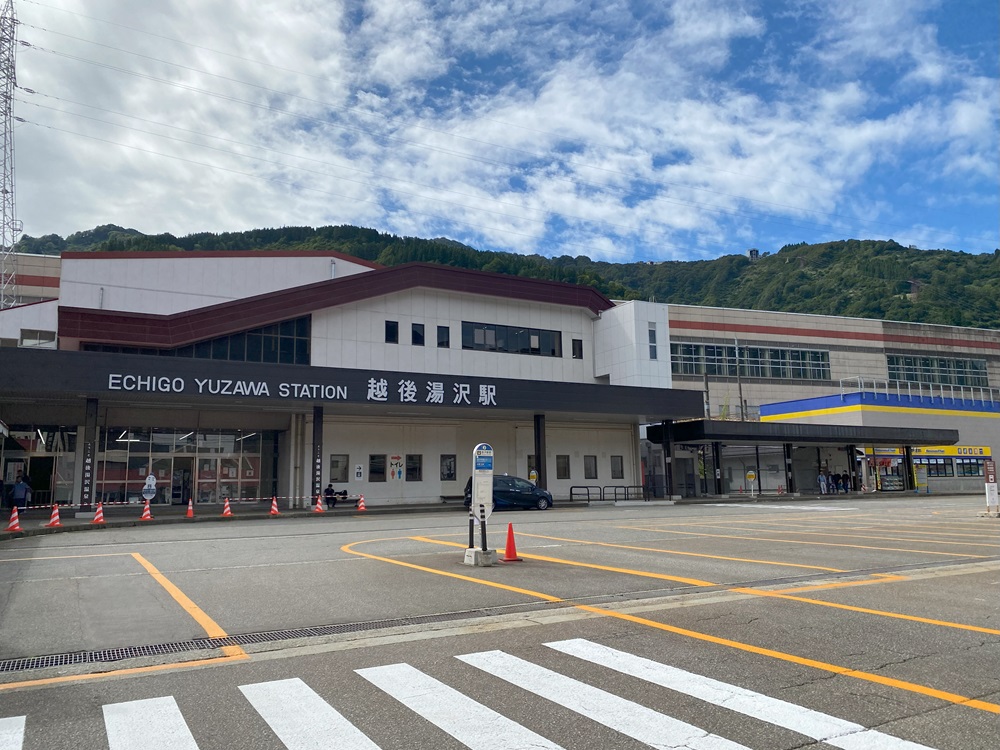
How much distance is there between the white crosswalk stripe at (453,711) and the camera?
15.1 feet

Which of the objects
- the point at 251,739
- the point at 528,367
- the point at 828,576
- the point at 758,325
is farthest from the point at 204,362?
the point at 758,325

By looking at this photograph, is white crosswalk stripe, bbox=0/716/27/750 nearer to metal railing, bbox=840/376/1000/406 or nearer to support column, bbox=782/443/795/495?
support column, bbox=782/443/795/495

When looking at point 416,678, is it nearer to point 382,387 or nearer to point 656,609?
point 656,609

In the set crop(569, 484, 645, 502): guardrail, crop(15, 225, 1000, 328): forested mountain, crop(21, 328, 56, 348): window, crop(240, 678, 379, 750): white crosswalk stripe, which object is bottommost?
crop(240, 678, 379, 750): white crosswalk stripe

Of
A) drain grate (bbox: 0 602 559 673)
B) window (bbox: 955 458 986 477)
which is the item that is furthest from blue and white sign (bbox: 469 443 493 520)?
window (bbox: 955 458 986 477)

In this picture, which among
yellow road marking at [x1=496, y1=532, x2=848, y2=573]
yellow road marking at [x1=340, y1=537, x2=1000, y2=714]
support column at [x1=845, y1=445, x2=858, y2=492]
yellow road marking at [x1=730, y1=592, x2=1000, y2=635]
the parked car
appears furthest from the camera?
support column at [x1=845, y1=445, x2=858, y2=492]

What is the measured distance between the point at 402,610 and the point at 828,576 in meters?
6.67

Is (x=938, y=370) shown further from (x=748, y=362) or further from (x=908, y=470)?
(x=908, y=470)

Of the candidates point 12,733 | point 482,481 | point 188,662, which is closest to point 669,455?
point 482,481

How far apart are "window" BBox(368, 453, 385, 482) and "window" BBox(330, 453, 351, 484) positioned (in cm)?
115

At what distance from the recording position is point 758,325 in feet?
224

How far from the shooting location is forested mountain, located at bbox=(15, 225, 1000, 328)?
231 feet

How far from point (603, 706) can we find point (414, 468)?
30762 mm

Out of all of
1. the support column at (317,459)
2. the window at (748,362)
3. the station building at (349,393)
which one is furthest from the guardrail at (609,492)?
the window at (748,362)
